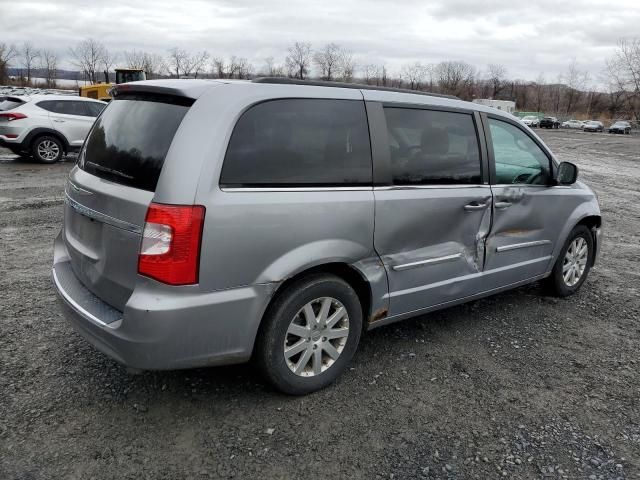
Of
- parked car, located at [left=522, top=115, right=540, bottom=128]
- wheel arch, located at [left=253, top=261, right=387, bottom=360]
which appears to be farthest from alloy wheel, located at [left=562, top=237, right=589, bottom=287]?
parked car, located at [left=522, top=115, right=540, bottom=128]

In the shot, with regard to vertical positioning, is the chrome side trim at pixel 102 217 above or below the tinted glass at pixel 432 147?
below

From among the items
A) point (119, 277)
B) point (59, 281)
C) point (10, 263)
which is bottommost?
point (10, 263)

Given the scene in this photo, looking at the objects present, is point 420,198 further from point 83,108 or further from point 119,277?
point 83,108

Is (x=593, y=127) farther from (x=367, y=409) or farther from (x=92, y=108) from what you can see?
(x=367, y=409)

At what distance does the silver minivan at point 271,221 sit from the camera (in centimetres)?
253

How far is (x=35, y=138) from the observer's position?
41.7 ft

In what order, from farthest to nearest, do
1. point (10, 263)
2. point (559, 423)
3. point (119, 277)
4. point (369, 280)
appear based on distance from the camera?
point (10, 263) < point (369, 280) < point (559, 423) < point (119, 277)

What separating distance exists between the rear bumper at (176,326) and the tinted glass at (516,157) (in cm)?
220

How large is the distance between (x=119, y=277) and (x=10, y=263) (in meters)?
3.34

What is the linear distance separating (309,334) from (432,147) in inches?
58.8

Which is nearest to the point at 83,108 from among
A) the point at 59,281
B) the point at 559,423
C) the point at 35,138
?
the point at 35,138

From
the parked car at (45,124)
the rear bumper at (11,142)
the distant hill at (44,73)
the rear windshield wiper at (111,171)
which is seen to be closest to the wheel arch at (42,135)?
the parked car at (45,124)

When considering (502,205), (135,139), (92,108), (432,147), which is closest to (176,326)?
(135,139)

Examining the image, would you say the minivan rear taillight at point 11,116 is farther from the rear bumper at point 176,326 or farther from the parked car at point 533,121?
the parked car at point 533,121
